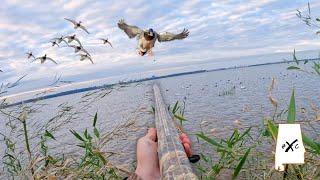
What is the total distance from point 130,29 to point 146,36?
0.44m

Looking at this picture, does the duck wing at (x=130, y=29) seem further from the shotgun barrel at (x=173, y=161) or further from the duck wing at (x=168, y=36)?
the shotgun barrel at (x=173, y=161)

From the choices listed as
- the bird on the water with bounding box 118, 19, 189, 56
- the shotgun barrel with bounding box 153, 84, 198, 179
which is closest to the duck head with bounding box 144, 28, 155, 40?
the bird on the water with bounding box 118, 19, 189, 56

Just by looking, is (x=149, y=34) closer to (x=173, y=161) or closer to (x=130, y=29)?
(x=130, y=29)

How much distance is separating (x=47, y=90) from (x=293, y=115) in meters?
2.36

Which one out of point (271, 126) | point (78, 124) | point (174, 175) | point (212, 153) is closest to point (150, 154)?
point (174, 175)

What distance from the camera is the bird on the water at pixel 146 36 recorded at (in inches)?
196

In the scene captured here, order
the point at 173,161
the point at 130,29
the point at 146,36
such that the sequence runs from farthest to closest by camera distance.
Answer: the point at 130,29 → the point at 146,36 → the point at 173,161

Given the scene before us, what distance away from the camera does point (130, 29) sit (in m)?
5.42

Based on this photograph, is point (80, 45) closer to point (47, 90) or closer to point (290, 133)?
point (47, 90)

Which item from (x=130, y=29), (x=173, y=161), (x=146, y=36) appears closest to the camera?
(x=173, y=161)

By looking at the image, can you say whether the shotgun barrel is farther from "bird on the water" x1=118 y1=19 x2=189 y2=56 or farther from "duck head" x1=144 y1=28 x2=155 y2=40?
"duck head" x1=144 y1=28 x2=155 y2=40

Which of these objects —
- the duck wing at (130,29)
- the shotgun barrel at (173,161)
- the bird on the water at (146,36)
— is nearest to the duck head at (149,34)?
the bird on the water at (146,36)

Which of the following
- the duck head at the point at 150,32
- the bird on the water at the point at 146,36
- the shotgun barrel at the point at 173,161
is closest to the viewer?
the shotgun barrel at the point at 173,161

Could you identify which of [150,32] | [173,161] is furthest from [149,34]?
[173,161]
